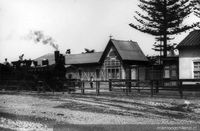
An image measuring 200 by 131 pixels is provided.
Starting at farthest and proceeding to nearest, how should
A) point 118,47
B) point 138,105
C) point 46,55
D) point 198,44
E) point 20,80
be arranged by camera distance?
point 46,55
point 118,47
point 20,80
point 198,44
point 138,105

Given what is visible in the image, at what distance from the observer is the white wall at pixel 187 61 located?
26.3m

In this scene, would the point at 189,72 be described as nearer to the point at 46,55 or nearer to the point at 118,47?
the point at 118,47

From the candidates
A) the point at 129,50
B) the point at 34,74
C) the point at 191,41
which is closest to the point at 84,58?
the point at 129,50

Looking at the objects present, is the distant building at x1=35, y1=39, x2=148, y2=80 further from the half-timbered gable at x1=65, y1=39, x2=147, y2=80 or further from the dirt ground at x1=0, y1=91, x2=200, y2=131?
the dirt ground at x1=0, y1=91, x2=200, y2=131

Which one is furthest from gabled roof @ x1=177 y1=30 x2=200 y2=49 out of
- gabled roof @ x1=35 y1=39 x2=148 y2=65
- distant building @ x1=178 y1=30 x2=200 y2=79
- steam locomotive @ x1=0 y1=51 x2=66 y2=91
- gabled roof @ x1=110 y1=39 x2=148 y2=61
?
gabled roof @ x1=110 y1=39 x2=148 y2=61

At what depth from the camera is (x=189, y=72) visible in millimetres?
26344

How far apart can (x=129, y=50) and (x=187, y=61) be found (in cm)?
2237

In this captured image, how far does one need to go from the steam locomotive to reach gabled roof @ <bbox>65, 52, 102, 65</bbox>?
688 inches

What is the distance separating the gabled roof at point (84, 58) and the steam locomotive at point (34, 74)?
1747cm

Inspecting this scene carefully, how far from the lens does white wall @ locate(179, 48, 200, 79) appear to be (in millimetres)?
26344

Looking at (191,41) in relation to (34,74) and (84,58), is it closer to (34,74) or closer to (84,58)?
(34,74)

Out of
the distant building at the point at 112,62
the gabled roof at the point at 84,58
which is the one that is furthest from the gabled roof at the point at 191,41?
the gabled roof at the point at 84,58

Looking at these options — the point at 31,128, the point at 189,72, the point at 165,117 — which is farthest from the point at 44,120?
the point at 189,72

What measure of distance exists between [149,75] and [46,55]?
3640 centimetres
